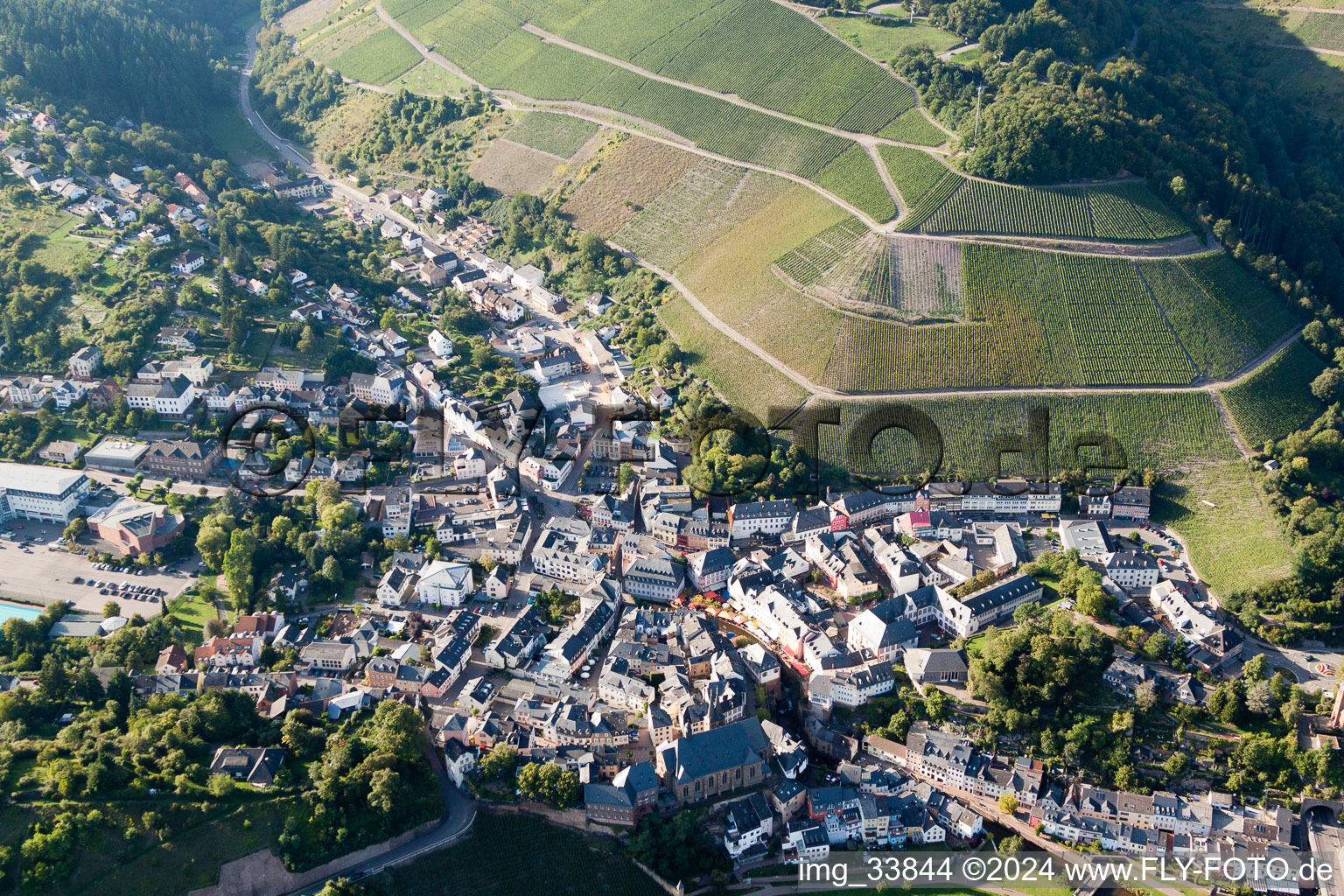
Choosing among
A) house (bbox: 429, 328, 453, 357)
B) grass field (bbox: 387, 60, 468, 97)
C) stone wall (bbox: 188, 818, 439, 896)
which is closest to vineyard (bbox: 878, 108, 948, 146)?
house (bbox: 429, 328, 453, 357)

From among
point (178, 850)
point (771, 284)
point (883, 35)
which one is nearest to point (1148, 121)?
point (883, 35)

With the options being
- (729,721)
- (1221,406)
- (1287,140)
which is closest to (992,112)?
(1221,406)

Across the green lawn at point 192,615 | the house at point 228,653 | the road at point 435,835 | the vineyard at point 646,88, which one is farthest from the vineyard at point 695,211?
the road at point 435,835

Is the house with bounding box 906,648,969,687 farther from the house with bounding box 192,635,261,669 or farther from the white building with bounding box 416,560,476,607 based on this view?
the house with bounding box 192,635,261,669

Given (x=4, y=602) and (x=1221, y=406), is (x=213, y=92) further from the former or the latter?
(x=1221, y=406)

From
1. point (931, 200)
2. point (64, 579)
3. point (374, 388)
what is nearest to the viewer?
point (64, 579)

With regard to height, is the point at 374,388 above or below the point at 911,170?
below

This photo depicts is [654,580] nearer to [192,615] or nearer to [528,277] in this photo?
[192,615]

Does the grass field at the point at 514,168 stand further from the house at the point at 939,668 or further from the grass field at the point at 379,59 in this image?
the house at the point at 939,668
